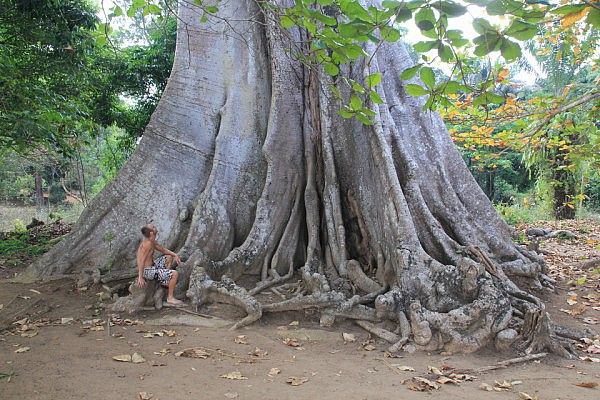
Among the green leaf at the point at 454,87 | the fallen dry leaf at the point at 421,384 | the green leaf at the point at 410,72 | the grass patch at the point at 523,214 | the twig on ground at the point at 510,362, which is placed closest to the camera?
the green leaf at the point at 410,72

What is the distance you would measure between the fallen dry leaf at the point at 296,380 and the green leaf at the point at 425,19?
2.36 metres

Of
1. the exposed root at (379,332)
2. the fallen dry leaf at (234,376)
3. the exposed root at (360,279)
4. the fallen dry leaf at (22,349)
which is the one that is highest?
the exposed root at (360,279)

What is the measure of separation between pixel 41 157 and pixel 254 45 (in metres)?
7.30

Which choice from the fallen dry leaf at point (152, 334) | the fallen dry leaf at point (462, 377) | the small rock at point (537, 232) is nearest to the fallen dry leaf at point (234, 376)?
the fallen dry leaf at point (152, 334)

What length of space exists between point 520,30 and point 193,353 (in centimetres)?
310

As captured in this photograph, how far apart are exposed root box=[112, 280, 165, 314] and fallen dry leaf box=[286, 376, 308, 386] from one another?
76.3 inches

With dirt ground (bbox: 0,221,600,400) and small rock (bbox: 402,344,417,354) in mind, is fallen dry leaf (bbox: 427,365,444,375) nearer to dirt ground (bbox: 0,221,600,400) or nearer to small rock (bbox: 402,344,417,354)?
dirt ground (bbox: 0,221,600,400)

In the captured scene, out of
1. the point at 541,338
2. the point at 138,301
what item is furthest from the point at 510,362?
the point at 138,301

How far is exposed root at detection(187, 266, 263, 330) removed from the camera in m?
4.68

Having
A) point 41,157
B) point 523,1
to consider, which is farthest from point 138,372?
point 41,157

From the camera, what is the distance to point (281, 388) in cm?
323

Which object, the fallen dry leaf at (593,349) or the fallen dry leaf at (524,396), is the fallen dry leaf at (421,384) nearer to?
the fallen dry leaf at (524,396)

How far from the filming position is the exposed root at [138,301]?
4777mm

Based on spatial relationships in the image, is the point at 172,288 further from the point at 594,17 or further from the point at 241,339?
the point at 594,17
